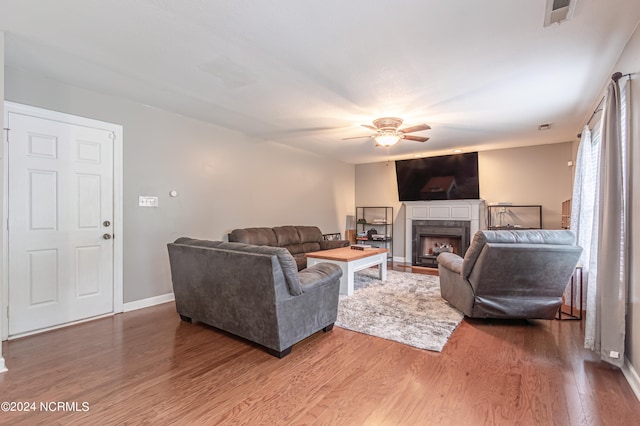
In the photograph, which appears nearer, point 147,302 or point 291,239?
point 147,302

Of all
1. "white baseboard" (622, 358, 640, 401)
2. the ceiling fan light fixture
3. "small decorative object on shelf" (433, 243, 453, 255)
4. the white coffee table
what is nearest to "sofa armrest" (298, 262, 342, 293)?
the white coffee table

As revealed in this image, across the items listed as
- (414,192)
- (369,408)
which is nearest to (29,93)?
(369,408)

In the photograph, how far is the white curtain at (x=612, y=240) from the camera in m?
2.25

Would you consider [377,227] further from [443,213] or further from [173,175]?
[173,175]

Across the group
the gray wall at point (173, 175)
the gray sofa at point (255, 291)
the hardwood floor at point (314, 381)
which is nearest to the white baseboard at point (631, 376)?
the hardwood floor at point (314, 381)

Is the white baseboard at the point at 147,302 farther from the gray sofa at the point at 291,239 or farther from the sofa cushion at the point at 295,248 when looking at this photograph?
the sofa cushion at the point at 295,248

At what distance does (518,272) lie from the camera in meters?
3.07

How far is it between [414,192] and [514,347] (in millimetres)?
4562

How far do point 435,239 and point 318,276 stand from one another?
4986mm

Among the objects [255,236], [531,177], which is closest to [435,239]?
[531,177]

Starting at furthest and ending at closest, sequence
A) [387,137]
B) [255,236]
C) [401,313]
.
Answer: [255,236] < [387,137] < [401,313]

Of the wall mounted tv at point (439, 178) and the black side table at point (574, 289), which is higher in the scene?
the wall mounted tv at point (439, 178)

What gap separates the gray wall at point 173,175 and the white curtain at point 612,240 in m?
4.54

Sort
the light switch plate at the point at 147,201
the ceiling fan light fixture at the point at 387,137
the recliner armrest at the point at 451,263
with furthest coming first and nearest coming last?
the ceiling fan light fixture at the point at 387,137 < the light switch plate at the point at 147,201 < the recliner armrest at the point at 451,263
